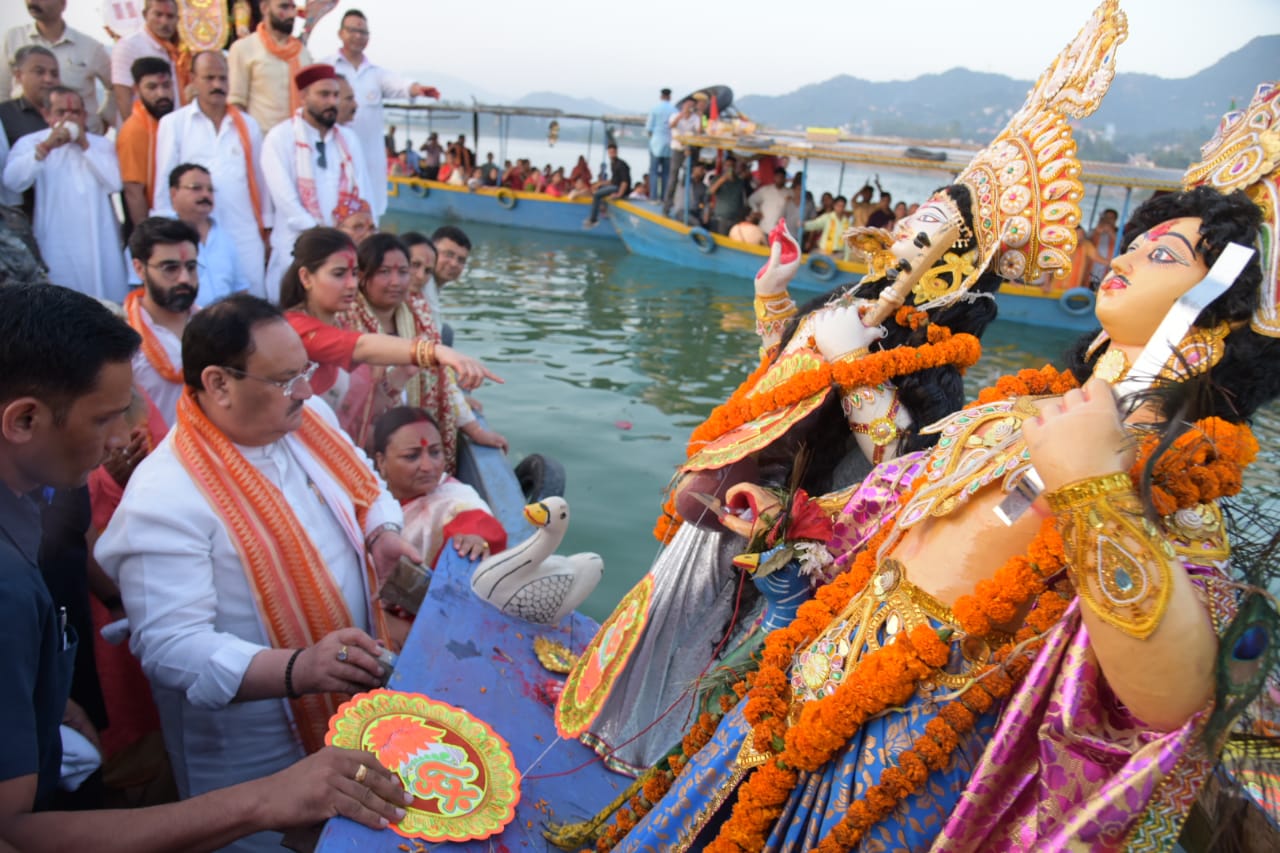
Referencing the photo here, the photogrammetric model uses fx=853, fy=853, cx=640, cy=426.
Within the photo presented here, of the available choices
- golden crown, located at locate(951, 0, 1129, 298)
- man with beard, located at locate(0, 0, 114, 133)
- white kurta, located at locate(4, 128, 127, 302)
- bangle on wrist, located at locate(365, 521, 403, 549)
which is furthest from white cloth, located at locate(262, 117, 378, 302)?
golden crown, located at locate(951, 0, 1129, 298)

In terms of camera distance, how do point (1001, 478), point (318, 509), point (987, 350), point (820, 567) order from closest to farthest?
point (1001, 478)
point (820, 567)
point (318, 509)
point (987, 350)

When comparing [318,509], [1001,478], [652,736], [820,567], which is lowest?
[652,736]

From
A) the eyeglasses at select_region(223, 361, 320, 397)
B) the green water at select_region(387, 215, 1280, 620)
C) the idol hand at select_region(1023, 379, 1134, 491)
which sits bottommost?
the green water at select_region(387, 215, 1280, 620)

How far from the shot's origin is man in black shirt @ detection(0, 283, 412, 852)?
1335 mm

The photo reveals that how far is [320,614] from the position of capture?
7.89 ft

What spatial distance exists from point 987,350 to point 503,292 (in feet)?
22.2

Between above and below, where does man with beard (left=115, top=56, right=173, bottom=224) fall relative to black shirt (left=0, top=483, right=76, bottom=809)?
above

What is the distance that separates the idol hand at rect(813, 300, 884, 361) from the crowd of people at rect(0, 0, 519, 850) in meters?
1.41

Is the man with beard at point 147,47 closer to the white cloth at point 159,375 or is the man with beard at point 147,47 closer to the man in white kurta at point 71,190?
the man in white kurta at point 71,190

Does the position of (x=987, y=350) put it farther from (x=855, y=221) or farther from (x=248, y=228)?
(x=248, y=228)

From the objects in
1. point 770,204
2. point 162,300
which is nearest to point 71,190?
point 162,300

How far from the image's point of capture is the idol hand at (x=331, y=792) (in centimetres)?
170

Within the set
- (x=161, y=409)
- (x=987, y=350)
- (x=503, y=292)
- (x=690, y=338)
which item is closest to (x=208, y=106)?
(x=161, y=409)

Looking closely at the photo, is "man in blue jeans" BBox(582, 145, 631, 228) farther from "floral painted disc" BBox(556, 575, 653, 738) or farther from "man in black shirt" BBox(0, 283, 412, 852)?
"man in black shirt" BBox(0, 283, 412, 852)
